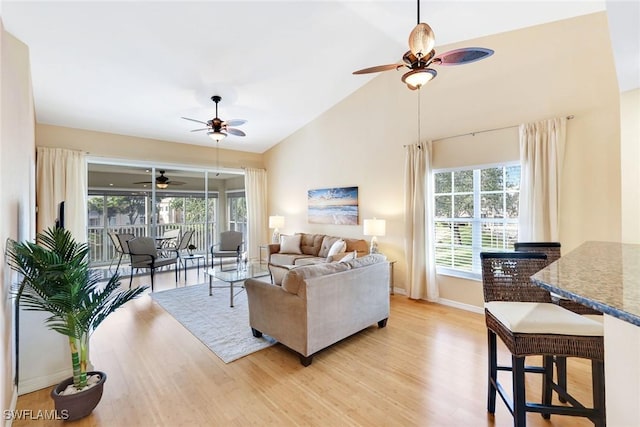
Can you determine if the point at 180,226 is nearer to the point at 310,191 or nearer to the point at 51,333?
the point at 310,191

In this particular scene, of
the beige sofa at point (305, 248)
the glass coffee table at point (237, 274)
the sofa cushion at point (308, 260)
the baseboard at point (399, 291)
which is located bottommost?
the baseboard at point (399, 291)

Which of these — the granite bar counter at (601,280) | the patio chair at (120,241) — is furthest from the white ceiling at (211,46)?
the granite bar counter at (601,280)

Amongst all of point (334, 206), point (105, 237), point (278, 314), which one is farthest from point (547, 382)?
point (105, 237)

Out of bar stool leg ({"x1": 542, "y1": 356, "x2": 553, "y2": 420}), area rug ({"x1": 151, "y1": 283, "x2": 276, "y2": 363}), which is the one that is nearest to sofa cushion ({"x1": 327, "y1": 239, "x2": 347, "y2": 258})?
area rug ({"x1": 151, "y1": 283, "x2": 276, "y2": 363})

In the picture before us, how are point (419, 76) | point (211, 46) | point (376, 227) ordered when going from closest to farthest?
point (419, 76) < point (211, 46) < point (376, 227)

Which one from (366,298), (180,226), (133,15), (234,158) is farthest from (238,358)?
(234,158)

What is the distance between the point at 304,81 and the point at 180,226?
450 centimetres

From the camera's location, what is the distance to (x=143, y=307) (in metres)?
4.17

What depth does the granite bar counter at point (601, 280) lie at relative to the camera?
2.48 feet

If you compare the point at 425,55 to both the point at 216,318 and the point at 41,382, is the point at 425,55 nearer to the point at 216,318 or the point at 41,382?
the point at 216,318

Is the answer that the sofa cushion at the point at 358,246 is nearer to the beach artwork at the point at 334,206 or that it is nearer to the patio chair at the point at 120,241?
the beach artwork at the point at 334,206

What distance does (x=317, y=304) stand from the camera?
8.69 ft

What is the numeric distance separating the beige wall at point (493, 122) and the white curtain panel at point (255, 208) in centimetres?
200

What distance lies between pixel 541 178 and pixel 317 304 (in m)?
2.91
